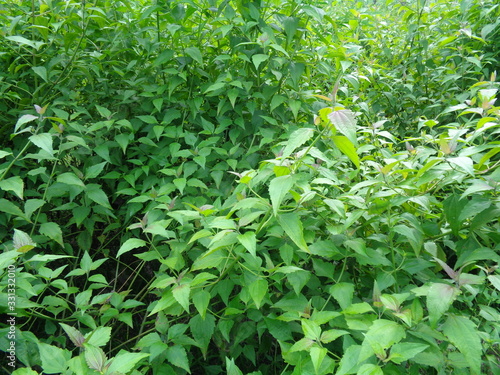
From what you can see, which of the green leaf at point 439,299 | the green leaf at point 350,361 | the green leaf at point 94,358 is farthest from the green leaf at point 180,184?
the green leaf at point 439,299

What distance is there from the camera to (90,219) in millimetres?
1863

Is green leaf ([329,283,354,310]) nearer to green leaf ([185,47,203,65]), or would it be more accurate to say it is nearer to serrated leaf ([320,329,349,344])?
serrated leaf ([320,329,349,344])

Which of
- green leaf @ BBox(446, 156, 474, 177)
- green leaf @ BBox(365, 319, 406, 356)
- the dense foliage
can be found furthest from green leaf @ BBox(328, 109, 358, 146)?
green leaf @ BBox(365, 319, 406, 356)

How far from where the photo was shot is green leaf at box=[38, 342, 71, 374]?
1.07 meters

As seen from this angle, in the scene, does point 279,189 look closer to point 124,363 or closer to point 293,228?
point 293,228

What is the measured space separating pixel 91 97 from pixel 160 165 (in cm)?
63

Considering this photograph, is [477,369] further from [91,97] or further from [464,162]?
[91,97]

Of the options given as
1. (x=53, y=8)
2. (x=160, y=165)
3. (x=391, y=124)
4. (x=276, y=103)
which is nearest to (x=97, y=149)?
(x=160, y=165)

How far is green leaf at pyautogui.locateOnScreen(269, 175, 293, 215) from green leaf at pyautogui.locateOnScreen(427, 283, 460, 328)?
1.43 ft

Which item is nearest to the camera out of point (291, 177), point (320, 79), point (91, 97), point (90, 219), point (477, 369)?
point (477, 369)

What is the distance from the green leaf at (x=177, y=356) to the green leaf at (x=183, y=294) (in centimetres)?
20

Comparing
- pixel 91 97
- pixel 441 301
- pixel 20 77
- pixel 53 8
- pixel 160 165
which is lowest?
pixel 160 165

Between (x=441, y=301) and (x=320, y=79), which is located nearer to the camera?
(x=441, y=301)

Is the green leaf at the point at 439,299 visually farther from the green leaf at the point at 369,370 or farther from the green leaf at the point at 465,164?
the green leaf at the point at 465,164
